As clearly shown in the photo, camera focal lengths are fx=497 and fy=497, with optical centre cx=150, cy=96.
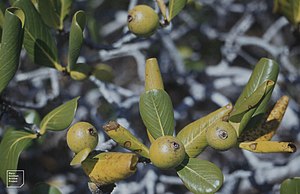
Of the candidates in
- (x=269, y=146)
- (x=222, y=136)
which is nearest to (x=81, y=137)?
(x=222, y=136)

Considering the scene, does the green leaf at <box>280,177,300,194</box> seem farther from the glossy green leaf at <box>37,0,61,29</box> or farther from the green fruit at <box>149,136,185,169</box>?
the glossy green leaf at <box>37,0,61,29</box>

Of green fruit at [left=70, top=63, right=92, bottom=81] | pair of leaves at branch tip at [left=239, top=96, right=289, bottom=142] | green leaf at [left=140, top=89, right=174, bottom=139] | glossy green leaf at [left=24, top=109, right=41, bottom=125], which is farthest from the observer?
glossy green leaf at [left=24, top=109, right=41, bottom=125]

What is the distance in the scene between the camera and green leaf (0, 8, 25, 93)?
3.57 ft

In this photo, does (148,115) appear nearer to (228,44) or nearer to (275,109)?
(275,109)

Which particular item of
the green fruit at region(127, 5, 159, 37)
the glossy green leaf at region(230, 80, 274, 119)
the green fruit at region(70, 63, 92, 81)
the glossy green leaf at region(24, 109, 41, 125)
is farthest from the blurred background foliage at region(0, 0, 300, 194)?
the glossy green leaf at region(230, 80, 274, 119)

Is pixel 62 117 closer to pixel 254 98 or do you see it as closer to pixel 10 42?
pixel 10 42

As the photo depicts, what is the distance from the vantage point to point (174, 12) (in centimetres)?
131

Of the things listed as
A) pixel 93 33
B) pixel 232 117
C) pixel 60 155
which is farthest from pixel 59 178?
pixel 232 117

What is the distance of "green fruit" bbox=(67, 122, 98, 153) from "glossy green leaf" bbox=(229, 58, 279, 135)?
1.01 ft

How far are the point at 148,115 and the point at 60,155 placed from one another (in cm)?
145

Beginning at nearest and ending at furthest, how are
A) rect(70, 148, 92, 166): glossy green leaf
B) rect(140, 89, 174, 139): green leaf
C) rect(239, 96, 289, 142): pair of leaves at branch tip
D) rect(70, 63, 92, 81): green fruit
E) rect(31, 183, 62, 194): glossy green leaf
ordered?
rect(70, 148, 92, 166): glossy green leaf → rect(140, 89, 174, 139): green leaf → rect(239, 96, 289, 142): pair of leaves at branch tip → rect(31, 183, 62, 194): glossy green leaf → rect(70, 63, 92, 81): green fruit

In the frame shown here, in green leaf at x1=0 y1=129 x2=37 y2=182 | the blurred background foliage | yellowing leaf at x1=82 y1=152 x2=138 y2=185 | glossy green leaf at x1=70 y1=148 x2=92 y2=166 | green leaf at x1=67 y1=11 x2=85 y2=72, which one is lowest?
the blurred background foliage

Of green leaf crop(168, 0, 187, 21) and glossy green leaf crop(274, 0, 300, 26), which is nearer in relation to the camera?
green leaf crop(168, 0, 187, 21)

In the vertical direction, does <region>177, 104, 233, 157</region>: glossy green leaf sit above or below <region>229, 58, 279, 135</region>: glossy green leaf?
below
